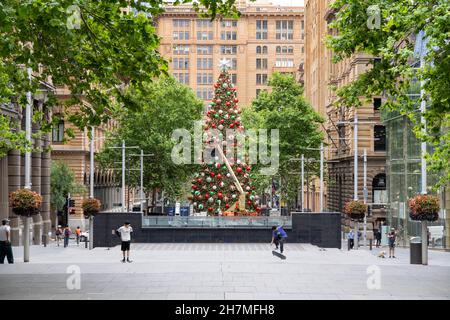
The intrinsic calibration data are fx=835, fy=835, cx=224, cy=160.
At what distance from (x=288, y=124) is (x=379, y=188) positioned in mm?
15801

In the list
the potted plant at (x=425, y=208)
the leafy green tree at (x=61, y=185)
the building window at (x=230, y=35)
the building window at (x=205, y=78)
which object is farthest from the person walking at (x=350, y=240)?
the building window at (x=230, y=35)

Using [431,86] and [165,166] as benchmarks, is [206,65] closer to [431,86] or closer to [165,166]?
[165,166]

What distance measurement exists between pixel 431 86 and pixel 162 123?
58.0 meters

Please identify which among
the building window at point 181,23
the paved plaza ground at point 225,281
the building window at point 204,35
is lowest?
the paved plaza ground at point 225,281

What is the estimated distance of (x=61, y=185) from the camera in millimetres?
63656

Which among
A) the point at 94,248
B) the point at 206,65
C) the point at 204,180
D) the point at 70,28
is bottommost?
the point at 94,248

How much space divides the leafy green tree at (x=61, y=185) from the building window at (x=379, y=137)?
23211 millimetres

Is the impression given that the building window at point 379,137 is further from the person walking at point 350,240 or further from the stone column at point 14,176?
the stone column at point 14,176

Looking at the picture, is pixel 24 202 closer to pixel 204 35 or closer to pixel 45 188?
pixel 45 188

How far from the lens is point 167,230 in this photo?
4731 cm

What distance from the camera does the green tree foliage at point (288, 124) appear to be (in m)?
78.8

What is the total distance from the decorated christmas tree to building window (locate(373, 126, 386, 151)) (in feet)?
52.1
